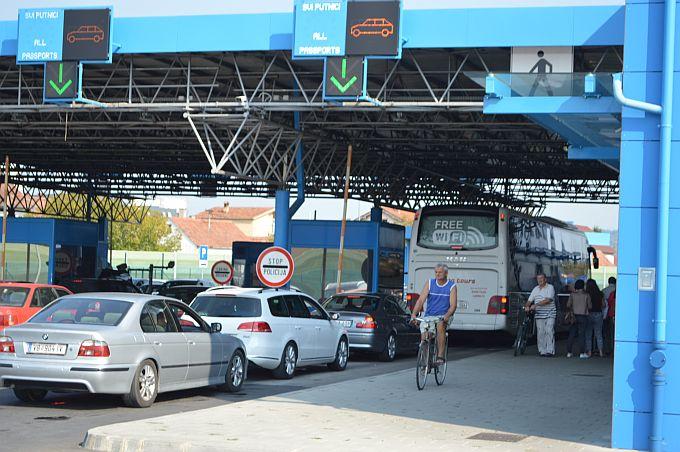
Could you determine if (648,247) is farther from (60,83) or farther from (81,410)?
(60,83)

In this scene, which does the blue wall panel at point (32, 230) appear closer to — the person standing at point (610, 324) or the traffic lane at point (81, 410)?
the person standing at point (610, 324)

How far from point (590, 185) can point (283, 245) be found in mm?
22800

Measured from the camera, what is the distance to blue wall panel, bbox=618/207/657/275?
10.5 metres

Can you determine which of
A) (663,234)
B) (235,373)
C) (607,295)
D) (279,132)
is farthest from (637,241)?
(279,132)

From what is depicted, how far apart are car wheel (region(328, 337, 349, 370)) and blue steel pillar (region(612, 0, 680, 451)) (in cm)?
1062

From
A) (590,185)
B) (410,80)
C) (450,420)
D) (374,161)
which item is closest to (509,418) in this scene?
(450,420)

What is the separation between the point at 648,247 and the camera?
10.5m

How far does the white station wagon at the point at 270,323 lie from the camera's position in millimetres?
17969

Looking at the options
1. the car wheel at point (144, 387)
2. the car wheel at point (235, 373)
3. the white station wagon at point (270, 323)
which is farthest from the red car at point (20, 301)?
the car wheel at point (144, 387)

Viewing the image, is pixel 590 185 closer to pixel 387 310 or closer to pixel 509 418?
pixel 387 310

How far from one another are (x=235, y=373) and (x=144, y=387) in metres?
2.65

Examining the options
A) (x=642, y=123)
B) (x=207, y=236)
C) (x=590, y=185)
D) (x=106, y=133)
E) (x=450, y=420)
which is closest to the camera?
(x=642, y=123)

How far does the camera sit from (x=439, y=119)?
34062mm

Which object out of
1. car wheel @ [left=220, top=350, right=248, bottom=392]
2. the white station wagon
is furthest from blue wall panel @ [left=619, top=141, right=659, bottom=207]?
the white station wagon
